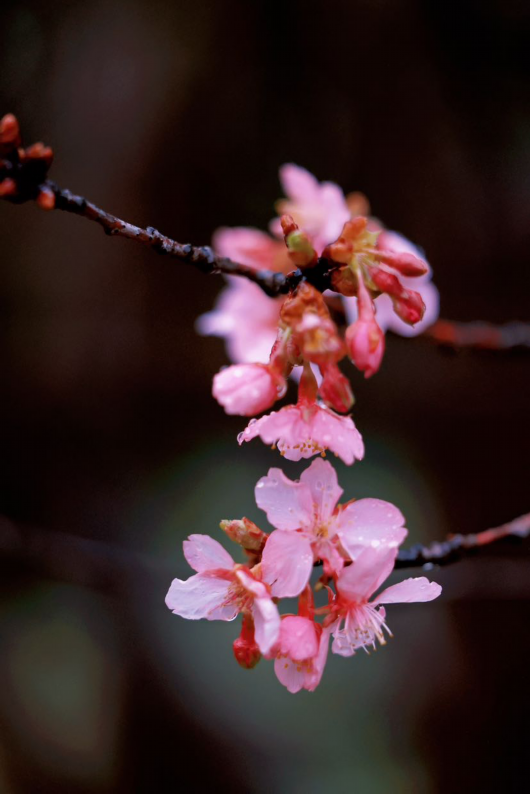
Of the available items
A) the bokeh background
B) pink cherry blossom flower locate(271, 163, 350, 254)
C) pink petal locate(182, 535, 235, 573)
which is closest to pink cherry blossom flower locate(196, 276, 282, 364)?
pink cherry blossom flower locate(271, 163, 350, 254)

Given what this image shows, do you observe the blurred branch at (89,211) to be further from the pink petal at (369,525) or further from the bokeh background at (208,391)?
the bokeh background at (208,391)

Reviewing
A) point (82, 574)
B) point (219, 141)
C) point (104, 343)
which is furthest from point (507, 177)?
point (82, 574)

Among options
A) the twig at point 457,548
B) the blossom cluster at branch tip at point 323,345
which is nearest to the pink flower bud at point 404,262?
the blossom cluster at branch tip at point 323,345

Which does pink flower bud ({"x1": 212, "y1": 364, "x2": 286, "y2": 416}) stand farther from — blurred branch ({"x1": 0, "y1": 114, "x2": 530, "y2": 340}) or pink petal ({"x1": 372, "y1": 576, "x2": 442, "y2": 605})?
pink petal ({"x1": 372, "y1": 576, "x2": 442, "y2": 605})


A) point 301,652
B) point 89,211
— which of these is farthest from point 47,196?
point 301,652

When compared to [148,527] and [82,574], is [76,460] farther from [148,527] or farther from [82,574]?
[82,574]
